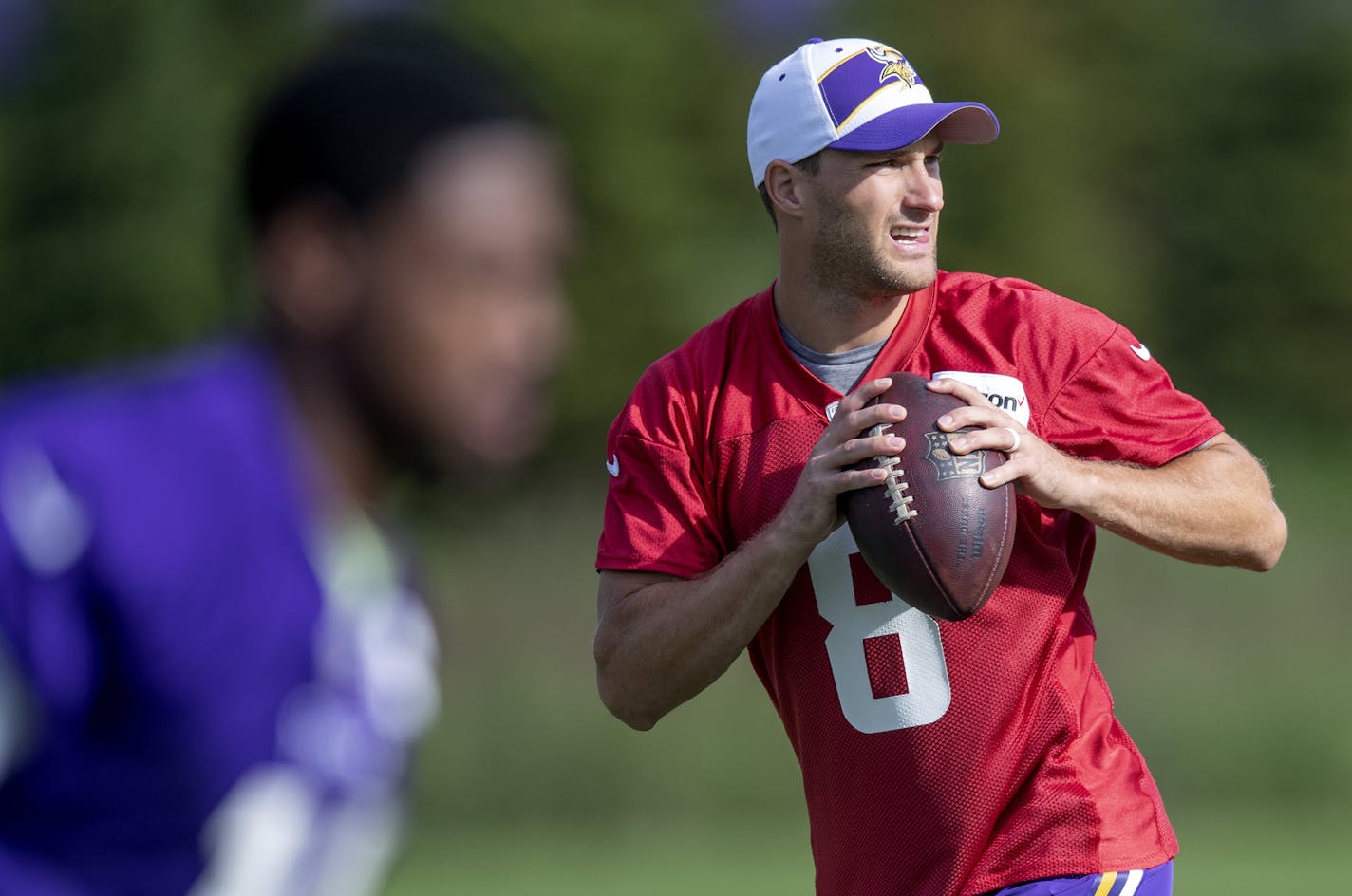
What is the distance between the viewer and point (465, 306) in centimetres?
204

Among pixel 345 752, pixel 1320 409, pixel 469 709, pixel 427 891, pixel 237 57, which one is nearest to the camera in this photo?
pixel 345 752

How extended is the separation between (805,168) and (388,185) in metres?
2.15

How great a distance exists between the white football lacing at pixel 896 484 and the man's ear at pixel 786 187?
27.6 inches

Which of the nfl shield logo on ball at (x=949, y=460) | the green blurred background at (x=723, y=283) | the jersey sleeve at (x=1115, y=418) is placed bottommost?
the nfl shield logo on ball at (x=949, y=460)

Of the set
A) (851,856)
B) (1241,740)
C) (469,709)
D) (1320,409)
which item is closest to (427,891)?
(469,709)

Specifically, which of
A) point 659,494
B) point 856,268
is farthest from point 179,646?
point 856,268

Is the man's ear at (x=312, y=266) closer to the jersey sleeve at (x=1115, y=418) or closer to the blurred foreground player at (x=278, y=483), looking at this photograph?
the blurred foreground player at (x=278, y=483)

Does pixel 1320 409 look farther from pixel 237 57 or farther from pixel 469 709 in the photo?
pixel 469 709

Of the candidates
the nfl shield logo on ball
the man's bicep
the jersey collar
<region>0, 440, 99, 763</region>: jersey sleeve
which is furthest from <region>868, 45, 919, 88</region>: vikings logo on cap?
<region>0, 440, 99, 763</region>: jersey sleeve

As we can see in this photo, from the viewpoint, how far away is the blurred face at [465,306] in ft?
6.67

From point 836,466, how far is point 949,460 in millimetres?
226

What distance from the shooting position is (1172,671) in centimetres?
1520

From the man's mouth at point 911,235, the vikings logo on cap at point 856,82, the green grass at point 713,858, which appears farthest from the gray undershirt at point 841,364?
the green grass at point 713,858

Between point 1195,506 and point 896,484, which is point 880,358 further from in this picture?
point 1195,506
